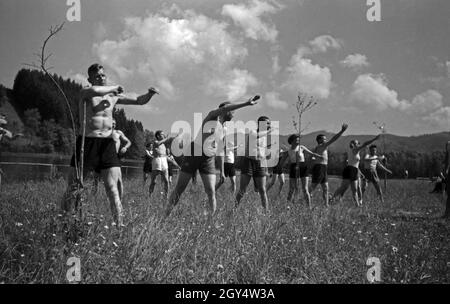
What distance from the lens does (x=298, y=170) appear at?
9328 mm

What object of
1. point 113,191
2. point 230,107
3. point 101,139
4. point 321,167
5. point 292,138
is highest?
point 230,107

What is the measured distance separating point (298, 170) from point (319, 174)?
1.60 feet

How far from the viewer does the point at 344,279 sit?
10.6ft

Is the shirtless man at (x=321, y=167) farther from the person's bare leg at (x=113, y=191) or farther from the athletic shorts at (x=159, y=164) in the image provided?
the person's bare leg at (x=113, y=191)

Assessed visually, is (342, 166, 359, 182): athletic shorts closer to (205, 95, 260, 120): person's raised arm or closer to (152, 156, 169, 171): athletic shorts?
(152, 156, 169, 171): athletic shorts

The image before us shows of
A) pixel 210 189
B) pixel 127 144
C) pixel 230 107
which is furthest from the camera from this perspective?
pixel 127 144

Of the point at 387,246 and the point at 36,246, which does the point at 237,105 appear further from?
the point at 36,246

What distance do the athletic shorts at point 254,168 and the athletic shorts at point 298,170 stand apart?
A: 5.86 ft

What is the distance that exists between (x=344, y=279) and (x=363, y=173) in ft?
29.2

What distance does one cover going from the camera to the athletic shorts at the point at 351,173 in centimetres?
1002

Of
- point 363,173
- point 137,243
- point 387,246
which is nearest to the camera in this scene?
point 137,243

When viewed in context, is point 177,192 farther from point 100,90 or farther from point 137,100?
point 100,90

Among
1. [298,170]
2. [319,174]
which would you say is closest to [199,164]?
[298,170]
